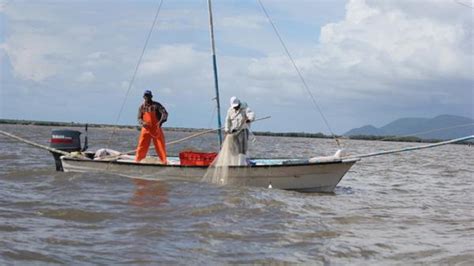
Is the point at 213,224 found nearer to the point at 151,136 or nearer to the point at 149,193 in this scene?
the point at 149,193

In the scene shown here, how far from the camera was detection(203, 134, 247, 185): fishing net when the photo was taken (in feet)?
42.7

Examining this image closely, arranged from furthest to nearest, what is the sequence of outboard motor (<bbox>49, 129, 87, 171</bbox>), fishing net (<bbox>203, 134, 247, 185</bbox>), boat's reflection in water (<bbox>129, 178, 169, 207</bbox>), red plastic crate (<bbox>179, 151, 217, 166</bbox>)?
1. outboard motor (<bbox>49, 129, 87, 171</bbox>)
2. red plastic crate (<bbox>179, 151, 217, 166</bbox>)
3. fishing net (<bbox>203, 134, 247, 185</bbox>)
4. boat's reflection in water (<bbox>129, 178, 169, 207</bbox>)

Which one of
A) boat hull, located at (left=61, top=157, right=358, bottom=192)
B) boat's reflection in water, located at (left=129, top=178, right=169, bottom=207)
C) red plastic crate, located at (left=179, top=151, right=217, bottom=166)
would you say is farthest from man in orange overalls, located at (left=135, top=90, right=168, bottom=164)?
boat's reflection in water, located at (left=129, top=178, right=169, bottom=207)

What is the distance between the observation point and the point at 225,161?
13039 mm

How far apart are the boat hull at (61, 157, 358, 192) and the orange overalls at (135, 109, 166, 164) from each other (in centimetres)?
64

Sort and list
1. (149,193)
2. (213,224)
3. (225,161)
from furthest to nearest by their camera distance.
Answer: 1. (225,161)
2. (149,193)
3. (213,224)

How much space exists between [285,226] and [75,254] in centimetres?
351

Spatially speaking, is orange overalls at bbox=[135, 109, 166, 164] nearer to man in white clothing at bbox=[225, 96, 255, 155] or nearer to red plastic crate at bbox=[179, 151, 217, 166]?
red plastic crate at bbox=[179, 151, 217, 166]

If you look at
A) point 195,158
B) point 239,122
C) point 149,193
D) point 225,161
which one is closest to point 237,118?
point 239,122

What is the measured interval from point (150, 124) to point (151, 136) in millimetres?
292

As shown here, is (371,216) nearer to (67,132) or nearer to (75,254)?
(75,254)

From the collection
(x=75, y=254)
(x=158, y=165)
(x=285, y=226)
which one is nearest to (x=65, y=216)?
(x=75, y=254)

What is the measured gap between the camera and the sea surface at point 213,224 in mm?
7008

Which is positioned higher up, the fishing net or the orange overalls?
the orange overalls
